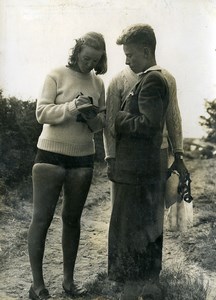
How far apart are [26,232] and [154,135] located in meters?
1.27

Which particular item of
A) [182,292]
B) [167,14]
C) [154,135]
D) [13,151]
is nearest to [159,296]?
[182,292]

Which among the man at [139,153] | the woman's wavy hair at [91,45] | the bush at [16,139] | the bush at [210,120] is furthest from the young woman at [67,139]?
the bush at [210,120]

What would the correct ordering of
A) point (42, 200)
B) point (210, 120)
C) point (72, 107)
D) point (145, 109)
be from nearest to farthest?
point (145, 109)
point (72, 107)
point (42, 200)
point (210, 120)

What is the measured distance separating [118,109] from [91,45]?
0.46 metres

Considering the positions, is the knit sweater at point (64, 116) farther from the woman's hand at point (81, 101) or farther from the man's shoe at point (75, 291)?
the man's shoe at point (75, 291)

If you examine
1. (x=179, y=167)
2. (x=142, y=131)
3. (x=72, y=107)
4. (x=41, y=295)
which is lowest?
(x=41, y=295)

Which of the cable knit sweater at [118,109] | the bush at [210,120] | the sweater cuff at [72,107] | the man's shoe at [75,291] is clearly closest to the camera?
the sweater cuff at [72,107]

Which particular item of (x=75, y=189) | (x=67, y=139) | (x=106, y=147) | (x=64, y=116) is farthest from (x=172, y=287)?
(x=64, y=116)

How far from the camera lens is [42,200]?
3.07 m

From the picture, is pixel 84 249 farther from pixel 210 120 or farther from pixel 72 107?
pixel 210 120

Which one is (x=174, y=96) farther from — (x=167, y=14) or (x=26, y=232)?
(x=26, y=232)

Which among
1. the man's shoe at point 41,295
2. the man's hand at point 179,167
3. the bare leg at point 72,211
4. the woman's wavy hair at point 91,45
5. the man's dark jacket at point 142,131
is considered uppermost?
the woman's wavy hair at point 91,45

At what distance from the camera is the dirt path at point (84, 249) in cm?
333

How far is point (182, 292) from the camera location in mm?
3195
